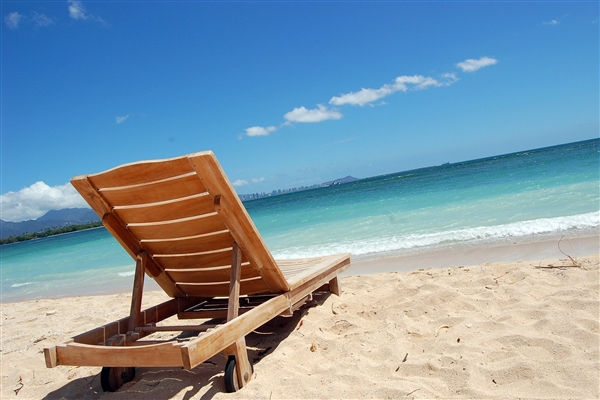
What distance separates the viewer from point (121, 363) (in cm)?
206

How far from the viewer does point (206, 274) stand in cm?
292

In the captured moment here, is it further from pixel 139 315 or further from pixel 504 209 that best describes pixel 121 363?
pixel 504 209

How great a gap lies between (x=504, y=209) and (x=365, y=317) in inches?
278

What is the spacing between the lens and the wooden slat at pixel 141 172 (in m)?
2.09

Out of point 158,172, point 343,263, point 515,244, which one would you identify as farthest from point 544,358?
point 515,244

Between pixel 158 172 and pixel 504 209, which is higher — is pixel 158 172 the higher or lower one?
the higher one

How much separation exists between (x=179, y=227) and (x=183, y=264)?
1.52 feet

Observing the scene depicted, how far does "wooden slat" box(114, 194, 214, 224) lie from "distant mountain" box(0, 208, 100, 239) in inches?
3119

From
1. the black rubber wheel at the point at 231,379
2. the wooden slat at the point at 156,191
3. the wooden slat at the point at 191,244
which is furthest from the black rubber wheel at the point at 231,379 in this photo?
the wooden slat at the point at 156,191

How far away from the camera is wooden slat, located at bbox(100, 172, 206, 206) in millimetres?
2178

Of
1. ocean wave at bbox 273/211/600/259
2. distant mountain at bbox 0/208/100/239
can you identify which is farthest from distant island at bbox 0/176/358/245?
ocean wave at bbox 273/211/600/259

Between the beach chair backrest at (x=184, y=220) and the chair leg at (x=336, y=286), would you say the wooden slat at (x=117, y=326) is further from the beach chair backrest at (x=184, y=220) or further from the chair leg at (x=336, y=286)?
the chair leg at (x=336, y=286)

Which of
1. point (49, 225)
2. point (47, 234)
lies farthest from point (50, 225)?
point (47, 234)

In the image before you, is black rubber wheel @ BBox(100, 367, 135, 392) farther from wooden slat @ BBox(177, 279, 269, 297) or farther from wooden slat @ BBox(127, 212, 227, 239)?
wooden slat @ BBox(127, 212, 227, 239)
